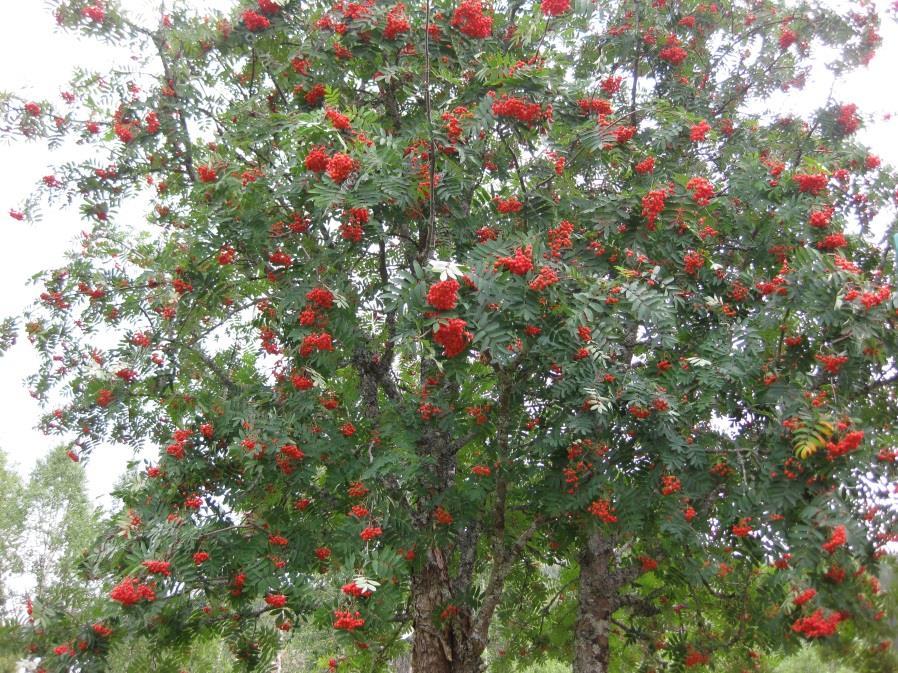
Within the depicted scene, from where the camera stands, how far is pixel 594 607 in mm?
6223

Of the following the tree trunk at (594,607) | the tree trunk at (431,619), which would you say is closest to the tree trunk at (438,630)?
the tree trunk at (431,619)

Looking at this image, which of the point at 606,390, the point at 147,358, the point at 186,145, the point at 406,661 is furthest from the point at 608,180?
the point at 406,661

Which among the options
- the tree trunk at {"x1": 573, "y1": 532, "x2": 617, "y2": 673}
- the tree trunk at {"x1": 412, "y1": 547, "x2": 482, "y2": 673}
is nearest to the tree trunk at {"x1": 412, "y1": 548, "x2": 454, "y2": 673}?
the tree trunk at {"x1": 412, "y1": 547, "x2": 482, "y2": 673}

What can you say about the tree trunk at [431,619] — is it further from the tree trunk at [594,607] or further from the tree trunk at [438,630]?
the tree trunk at [594,607]

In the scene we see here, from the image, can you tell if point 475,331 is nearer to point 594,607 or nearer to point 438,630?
point 438,630

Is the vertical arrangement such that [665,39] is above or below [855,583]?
above

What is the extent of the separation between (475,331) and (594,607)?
3.47 meters

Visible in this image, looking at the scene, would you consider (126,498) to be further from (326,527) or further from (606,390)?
(606,390)

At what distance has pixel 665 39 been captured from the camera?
640 centimetres

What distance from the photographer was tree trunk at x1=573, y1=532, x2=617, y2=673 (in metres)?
6.10

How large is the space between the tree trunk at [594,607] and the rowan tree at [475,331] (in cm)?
3

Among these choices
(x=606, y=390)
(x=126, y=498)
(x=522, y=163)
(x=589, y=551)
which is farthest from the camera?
(x=589, y=551)

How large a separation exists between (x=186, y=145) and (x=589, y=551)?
16.5 feet

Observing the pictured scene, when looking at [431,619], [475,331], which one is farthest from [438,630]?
[475,331]
